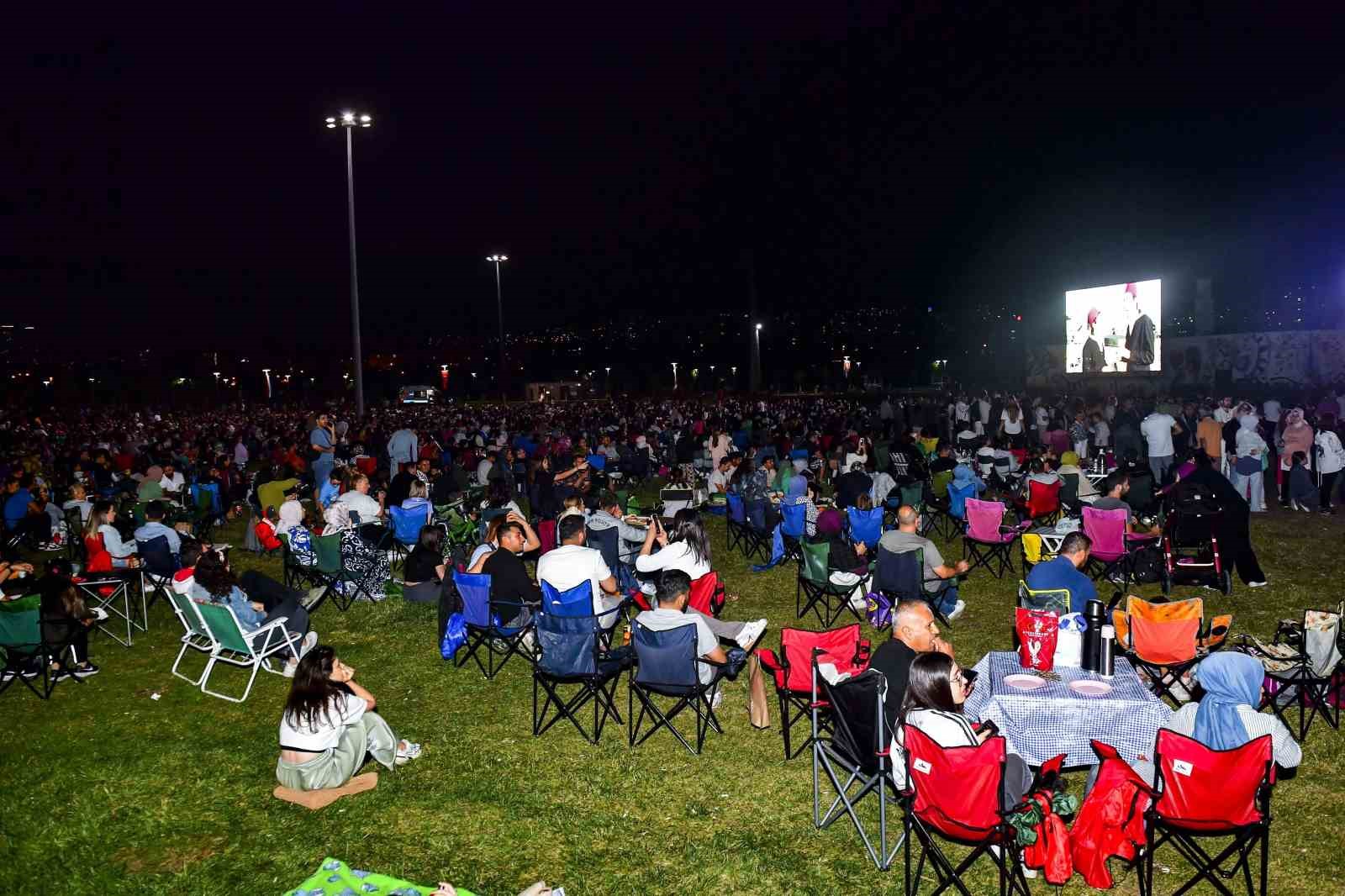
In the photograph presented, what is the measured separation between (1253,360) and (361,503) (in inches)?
1188

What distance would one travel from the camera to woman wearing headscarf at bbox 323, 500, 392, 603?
9.93 metres

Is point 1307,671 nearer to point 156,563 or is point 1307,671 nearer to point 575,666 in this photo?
point 575,666

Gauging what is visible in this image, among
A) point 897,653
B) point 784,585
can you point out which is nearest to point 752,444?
point 784,585

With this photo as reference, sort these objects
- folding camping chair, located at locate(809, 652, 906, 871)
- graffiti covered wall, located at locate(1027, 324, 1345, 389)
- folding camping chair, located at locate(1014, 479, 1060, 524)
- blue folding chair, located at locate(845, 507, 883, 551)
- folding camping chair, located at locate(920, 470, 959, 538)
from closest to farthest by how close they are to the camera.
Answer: folding camping chair, located at locate(809, 652, 906, 871), blue folding chair, located at locate(845, 507, 883, 551), folding camping chair, located at locate(1014, 479, 1060, 524), folding camping chair, located at locate(920, 470, 959, 538), graffiti covered wall, located at locate(1027, 324, 1345, 389)

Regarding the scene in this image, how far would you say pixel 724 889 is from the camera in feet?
14.9

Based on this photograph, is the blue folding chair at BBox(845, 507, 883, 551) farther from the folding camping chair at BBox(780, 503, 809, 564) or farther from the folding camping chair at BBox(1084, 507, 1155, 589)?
the folding camping chair at BBox(1084, 507, 1155, 589)

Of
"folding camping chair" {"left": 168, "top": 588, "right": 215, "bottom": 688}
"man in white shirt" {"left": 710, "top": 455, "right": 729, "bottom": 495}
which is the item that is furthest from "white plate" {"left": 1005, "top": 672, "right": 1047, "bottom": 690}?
"man in white shirt" {"left": 710, "top": 455, "right": 729, "bottom": 495}

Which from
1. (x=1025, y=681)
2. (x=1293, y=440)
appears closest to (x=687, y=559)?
(x=1025, y=681)

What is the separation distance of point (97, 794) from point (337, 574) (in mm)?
4052

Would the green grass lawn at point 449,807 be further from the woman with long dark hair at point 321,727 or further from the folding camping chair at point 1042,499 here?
the folding camping chair at point 1042,499

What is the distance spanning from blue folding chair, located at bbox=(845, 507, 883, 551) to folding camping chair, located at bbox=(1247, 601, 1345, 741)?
402cm

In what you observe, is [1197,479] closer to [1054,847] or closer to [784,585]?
[784,585]

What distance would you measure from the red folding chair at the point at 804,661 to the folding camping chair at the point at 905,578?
225 centimetres

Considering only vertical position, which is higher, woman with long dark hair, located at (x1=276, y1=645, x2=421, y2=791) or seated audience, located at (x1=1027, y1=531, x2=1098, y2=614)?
seated audience, located at (x1=1027, y1=531, x2=1098, y2=614)
